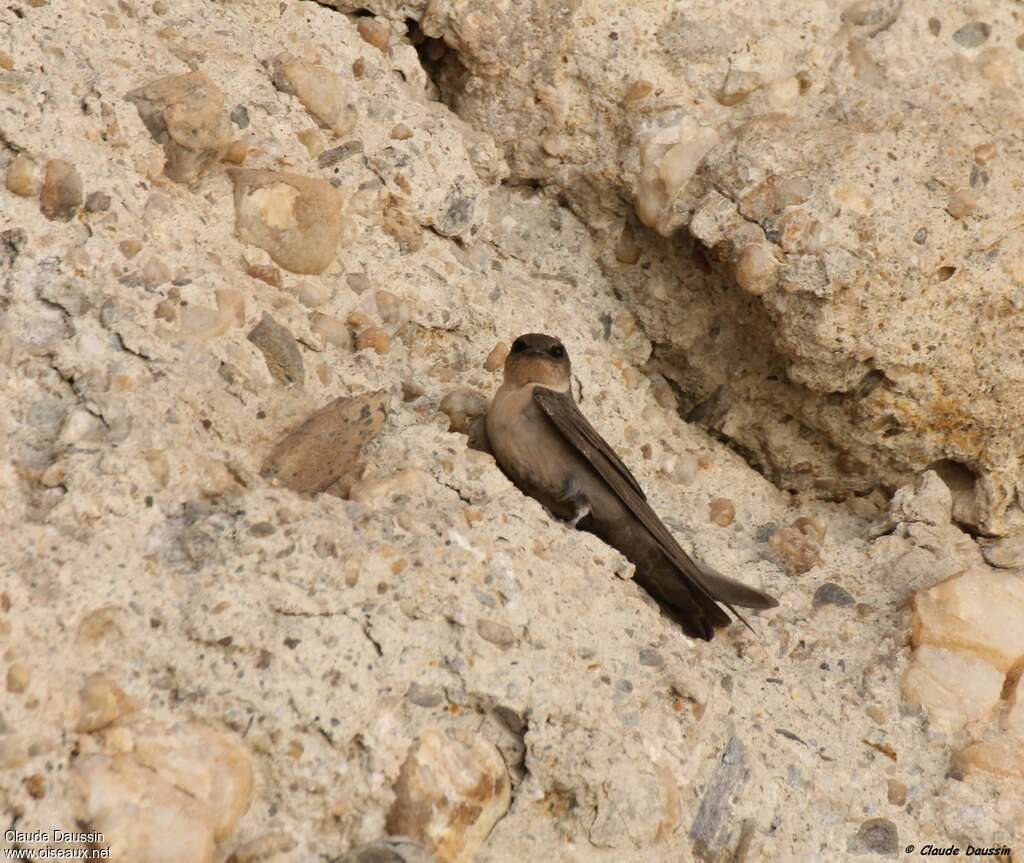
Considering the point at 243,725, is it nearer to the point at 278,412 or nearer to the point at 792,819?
the point at 278,412

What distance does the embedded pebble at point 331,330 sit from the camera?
9.04 ft

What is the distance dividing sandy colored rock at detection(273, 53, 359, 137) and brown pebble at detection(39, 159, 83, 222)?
0.60 metres

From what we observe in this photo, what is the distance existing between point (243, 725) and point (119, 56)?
1.41 metres

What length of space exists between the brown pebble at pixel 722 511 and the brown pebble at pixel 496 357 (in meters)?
0.57

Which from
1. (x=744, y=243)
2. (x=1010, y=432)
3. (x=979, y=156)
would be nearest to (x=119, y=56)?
(x=744, y=243)

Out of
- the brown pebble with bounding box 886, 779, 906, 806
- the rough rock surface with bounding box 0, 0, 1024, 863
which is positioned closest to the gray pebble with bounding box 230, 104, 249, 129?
the rough rock surface with bounding box 0, 0, 1024, 863

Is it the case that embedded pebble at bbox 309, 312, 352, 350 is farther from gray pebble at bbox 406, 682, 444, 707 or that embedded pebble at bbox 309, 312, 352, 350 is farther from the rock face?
gray pebble at bbox 406, 682, 444, 707

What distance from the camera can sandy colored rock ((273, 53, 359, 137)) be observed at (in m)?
2.95

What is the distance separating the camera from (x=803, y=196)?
2963 millimetres

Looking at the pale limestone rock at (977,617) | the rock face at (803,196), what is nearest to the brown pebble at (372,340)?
the rock face at (803,196)

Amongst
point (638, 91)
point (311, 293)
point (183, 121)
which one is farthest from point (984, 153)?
point (183, 121)

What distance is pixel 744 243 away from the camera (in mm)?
→ 2977

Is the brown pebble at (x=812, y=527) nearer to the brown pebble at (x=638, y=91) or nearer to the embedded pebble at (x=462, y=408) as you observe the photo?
the embedded pebble at (x=462, y=408)

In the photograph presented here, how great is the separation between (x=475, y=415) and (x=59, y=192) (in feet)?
3.22
